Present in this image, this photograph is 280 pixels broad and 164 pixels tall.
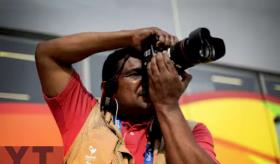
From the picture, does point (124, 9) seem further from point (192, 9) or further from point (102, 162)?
point (102, 162)

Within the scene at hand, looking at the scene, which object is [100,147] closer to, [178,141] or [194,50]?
[178,141]

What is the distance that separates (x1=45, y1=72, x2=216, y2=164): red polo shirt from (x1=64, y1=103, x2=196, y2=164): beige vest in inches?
0.9

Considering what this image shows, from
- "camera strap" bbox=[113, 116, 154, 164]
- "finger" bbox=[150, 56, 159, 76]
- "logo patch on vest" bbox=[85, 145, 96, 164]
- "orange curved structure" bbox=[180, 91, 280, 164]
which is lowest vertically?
"orange curved structure" bbox=[180, 91, 280, 164]

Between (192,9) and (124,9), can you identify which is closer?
(124,9)

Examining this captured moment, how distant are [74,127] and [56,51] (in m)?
0.19

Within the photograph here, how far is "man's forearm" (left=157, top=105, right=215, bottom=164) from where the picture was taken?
3.19 feet

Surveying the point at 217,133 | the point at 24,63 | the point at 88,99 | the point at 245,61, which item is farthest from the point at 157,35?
the point at 245,61

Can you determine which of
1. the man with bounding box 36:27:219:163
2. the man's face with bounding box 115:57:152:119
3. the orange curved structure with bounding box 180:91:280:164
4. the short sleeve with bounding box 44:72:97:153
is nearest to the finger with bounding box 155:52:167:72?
the man with bounding box 36:27:219:163

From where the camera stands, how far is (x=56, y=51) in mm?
1134

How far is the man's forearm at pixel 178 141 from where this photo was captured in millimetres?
973

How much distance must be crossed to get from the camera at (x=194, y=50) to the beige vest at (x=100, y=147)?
19 cm

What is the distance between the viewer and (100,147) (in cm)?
104

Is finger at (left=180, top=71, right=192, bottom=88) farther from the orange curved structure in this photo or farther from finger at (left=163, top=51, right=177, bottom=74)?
the orange curved structure

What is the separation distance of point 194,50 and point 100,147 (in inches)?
11.9
